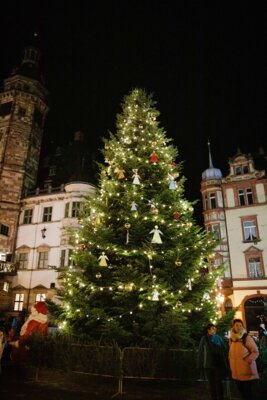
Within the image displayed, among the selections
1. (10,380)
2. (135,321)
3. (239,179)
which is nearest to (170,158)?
(135,321)

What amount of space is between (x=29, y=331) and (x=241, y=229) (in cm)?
2564

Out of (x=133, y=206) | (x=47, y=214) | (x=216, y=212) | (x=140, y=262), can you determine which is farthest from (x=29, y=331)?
(x=216, y=212)

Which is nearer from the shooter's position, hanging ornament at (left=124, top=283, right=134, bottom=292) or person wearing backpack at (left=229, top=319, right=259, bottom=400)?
person wearing backpack at (left=229, top=319, right=259, bottom=400)

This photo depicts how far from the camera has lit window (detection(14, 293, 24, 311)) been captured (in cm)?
3042

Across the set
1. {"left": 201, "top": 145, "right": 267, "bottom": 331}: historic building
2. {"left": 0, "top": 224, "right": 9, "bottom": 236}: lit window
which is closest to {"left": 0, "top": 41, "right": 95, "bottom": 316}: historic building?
{"left": 0, "top": 224, "right": 9, "bottom": 236}: lit window

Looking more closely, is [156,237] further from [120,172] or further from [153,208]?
[120,172]

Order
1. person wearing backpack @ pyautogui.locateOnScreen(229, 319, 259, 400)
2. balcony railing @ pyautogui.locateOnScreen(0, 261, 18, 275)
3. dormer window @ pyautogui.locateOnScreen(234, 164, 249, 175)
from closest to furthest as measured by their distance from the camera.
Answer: person wearing backpack @ pyautogui.locateOnScreen(229, 319, 259, 400), balcony railing @ pyautogui.locateOnScreen(0, 261, 18, 275), dormer window @ pyautogui.locateOnScreen(234, 164, 249, 175)

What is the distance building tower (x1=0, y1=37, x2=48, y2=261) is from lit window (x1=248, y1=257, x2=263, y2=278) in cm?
2367

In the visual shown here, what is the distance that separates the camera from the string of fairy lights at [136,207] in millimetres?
10250

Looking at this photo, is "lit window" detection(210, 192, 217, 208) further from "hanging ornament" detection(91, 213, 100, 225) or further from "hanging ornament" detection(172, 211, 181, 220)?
"hanging ornament" detection(91, 213, 100, 225)

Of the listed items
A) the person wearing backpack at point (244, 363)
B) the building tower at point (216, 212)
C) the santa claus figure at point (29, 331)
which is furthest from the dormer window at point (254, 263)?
the person wearing backpack at point (244, 363)

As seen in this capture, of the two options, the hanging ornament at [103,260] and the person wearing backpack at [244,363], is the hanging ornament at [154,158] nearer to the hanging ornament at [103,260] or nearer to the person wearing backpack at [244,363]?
the hanging ornament at [103,260]

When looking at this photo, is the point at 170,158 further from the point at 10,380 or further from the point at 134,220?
the point at 10,380

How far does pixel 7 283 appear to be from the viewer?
31.2 m
